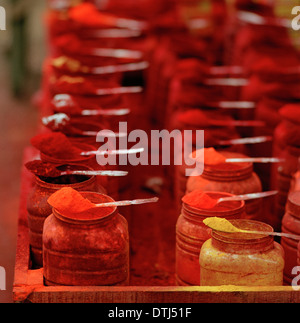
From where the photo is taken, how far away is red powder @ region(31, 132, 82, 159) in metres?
3.73

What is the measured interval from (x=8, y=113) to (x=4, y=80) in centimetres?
226

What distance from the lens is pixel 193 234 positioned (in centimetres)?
324

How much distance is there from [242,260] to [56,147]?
136cm

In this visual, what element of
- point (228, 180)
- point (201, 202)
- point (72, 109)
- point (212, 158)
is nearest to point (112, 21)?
point (72, 109)

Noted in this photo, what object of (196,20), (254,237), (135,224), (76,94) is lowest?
(135,224)

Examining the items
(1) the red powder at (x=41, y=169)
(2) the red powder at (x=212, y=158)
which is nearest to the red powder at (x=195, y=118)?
(2) the red powder at (x=212, y=158)

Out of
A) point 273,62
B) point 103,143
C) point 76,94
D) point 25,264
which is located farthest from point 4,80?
point 25,264

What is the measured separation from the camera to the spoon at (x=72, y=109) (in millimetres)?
4594

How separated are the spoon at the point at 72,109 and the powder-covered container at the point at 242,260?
1923mm

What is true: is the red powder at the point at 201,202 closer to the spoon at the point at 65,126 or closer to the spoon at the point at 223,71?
the spoon at the point at 65,126

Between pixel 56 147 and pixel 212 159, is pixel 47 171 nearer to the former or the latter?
pixel 56 147

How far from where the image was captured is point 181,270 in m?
3.34

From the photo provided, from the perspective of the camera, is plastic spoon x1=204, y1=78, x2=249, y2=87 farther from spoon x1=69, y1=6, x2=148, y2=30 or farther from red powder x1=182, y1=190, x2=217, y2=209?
spoon x1=69, y1=6, x2=148, y2=30
